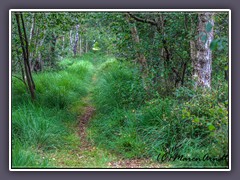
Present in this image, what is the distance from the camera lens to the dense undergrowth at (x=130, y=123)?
4.81 metres

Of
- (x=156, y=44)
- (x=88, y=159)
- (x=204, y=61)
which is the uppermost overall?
(x=156, y=44)

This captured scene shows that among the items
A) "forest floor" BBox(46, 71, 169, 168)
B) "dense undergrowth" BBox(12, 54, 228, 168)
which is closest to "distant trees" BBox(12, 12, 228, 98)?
"dense undergrowth" BBox(12, 54, 228, 168)

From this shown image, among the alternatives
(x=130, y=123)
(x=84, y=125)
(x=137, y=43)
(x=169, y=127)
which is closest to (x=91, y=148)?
(x=130, y=123)

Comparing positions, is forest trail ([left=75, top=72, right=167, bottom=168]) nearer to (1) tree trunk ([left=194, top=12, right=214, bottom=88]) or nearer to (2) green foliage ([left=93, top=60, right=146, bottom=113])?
(2) green foliage ([left=93, top=60, right=146, bottom=113])

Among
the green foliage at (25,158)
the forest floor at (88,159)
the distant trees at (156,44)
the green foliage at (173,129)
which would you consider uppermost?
the distant trees at (156,44)

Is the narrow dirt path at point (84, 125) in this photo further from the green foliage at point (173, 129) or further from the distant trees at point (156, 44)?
the distant trees at point (156, 44)

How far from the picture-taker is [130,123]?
627 cm

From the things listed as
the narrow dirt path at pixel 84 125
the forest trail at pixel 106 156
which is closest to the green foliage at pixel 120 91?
the narrow dirt path at pixel 84 125

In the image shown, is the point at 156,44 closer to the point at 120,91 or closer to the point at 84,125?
the point at 120,91
